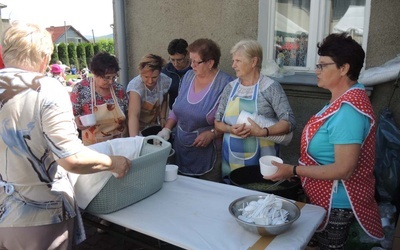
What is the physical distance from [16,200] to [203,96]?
163 cm

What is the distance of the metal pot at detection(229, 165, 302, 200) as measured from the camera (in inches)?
80.5

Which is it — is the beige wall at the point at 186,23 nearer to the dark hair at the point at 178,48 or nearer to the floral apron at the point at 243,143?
the dark hair at the point at 178,48

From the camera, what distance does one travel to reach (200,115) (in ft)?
9.20

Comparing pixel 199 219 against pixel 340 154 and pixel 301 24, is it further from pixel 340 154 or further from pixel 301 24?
pixel 301 24

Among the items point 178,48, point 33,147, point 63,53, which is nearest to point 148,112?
point 178,48

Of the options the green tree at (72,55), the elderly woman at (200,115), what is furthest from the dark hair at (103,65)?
the green tree at (72,55)

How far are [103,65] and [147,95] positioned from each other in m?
0.53

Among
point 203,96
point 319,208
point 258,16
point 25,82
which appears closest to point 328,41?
point 319,208

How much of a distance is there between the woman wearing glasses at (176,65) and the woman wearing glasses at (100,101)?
0.69 meters

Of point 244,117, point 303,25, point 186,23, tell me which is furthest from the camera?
point 186,23

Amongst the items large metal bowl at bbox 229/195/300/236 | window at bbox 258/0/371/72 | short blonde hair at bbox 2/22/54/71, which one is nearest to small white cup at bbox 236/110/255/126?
large metal bowl at bbox 229/195/300/236

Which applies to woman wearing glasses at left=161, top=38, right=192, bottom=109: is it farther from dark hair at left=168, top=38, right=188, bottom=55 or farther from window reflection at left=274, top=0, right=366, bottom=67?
window reflection at left=274, top=0, right=366, bottom=67

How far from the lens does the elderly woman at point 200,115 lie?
2.80 meters

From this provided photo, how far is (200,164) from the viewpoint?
2980 millimetres
